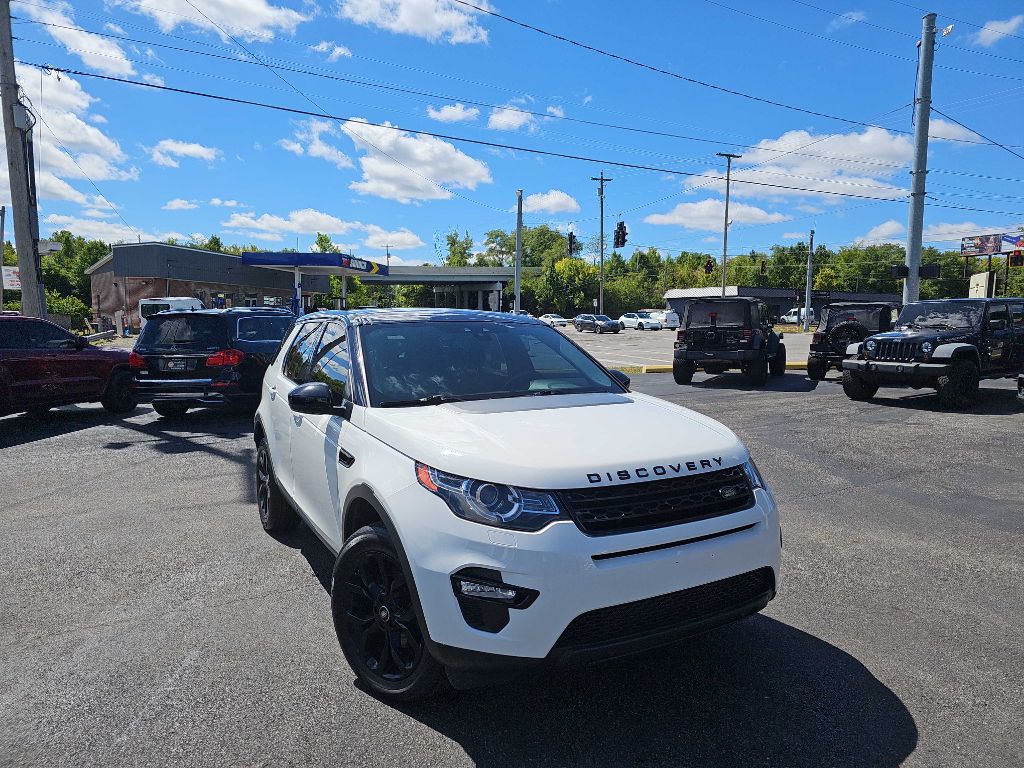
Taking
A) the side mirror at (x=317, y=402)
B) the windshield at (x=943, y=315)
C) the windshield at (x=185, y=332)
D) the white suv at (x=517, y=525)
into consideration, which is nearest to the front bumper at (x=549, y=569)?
the white suv at (x=517, y=525)

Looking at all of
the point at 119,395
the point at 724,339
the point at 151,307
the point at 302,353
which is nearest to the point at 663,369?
the point at 724,339

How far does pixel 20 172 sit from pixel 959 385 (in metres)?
18.5

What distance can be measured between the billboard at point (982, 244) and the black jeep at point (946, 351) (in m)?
73.4

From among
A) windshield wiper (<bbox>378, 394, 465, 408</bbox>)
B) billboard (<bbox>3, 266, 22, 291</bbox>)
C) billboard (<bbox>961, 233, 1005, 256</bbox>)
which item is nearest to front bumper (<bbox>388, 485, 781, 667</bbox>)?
windshield wiper (<bbox>378, 394, 465, 408</bbox>)

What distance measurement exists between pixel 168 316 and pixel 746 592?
32.2 ft

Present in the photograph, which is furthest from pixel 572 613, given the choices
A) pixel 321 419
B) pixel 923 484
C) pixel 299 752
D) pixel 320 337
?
pixel 923 484

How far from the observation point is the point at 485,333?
13.4 ft

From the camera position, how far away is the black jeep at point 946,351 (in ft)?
36.1

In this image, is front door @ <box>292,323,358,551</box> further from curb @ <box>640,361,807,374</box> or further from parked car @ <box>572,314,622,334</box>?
parked car @ <box>572,314,622,334</box>

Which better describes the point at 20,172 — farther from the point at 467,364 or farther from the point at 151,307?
the point at 151,307

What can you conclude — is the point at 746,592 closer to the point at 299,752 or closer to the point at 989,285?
the point at 299,752

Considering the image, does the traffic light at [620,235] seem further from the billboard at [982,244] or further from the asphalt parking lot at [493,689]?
the billboard at [982,244]

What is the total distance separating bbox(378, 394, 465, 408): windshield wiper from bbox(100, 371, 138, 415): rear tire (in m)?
9.61

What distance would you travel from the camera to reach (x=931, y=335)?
36.9ft
